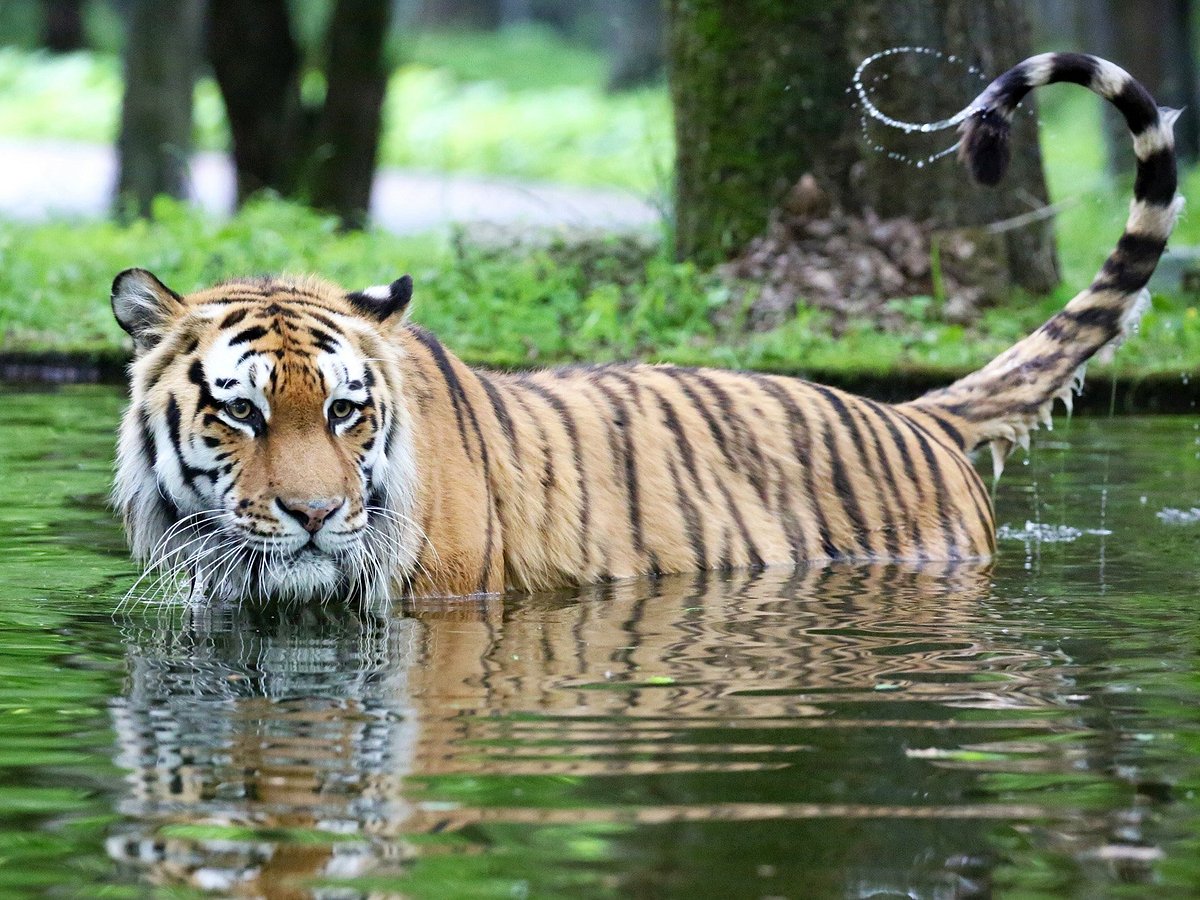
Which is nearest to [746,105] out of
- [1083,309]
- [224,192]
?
[1083,309]

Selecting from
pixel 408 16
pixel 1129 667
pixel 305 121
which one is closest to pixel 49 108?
pixel 305 121

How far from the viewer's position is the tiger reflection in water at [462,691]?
2430 millimetres

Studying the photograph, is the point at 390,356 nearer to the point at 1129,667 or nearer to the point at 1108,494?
the point at 1129,667

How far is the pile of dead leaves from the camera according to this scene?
27.1 feet

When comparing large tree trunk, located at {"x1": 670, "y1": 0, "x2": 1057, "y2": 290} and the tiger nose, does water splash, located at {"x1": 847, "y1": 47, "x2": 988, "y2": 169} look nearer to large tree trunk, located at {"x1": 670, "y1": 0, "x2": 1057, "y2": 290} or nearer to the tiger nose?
large tree trunk, located at {"x1": 670, "y1": 0, "x2": 1057, "y2": 290}

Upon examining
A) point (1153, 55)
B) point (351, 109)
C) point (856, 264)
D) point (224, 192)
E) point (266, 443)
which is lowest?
point (266, 443)

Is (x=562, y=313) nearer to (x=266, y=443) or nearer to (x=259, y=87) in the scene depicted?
(x=266, y=443)

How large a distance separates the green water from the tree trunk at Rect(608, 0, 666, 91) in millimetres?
29678

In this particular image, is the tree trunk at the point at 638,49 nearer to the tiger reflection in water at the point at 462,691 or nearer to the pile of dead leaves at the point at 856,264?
the pile of dead leaves at the point at 856,264

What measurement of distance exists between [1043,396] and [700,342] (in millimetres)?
2904

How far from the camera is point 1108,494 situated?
601 cm

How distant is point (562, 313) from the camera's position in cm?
840

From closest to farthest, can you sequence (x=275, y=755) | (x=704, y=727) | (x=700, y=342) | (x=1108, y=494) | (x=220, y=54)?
(x=275, y=755)
(x=704, y=727)
(x=1108, y=494)
(x=700, y=342)
(x=220, y=54)

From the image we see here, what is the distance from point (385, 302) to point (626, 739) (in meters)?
1.66
